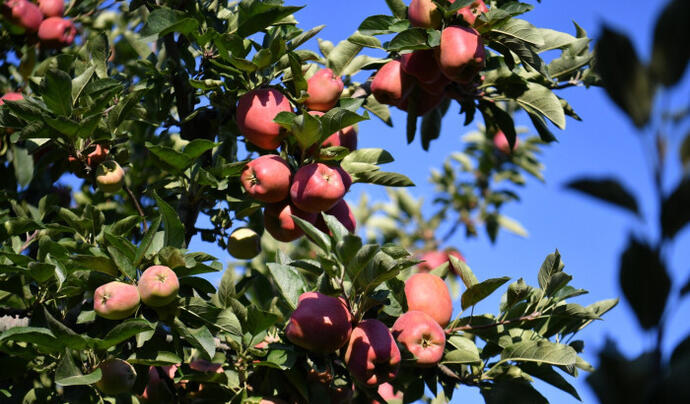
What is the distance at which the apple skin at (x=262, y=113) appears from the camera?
211cm

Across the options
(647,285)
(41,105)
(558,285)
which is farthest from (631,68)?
(41,105)

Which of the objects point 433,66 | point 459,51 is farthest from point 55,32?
point 459,51

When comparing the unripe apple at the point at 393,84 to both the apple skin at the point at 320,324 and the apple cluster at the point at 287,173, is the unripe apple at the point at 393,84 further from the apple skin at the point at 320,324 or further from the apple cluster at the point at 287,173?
the apple skin at the point at 320,324

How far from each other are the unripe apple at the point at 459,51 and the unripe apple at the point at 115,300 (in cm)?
113

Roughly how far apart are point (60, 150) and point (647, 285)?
85.2 inches

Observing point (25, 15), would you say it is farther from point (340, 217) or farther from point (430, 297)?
point (430, 297)

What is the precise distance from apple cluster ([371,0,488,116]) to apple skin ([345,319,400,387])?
32.9 inches

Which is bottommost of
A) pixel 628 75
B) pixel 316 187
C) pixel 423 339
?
pixel 423 339

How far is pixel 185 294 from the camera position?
2.11 metres

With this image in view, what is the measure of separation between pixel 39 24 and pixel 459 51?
2216mm

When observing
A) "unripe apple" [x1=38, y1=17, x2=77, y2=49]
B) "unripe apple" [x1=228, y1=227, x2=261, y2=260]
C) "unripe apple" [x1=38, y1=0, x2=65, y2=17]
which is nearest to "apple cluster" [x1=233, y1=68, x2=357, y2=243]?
"unripe apple" [x1=228, y1=227, x2=261, y2=260]

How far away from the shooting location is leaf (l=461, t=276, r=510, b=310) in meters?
1.97

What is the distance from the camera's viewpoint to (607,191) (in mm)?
656

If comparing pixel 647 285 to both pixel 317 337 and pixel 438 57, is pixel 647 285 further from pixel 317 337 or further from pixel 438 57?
pixel 438 57
